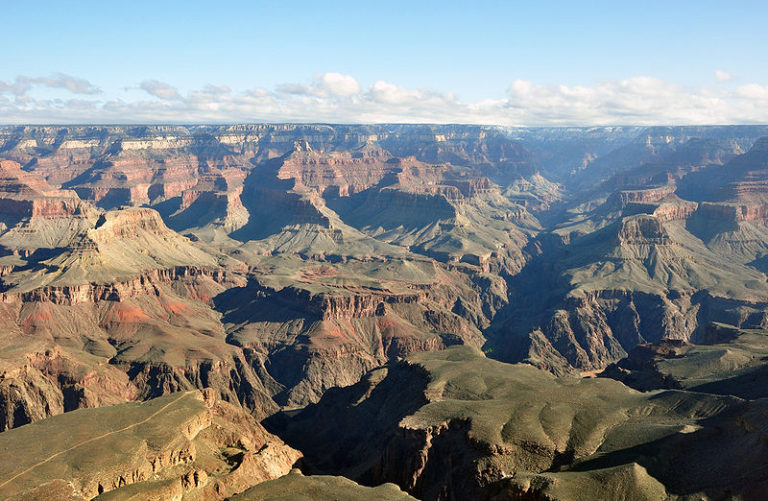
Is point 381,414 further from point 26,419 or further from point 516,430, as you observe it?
point 26,419

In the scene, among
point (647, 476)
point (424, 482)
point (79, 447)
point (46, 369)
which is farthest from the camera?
point (46, 369)

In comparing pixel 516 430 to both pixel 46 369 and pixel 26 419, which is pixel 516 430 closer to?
pixel 26 419

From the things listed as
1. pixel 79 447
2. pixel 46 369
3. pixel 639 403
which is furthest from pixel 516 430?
pixel 46 369

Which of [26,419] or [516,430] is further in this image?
[26,419]

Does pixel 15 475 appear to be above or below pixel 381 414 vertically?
above

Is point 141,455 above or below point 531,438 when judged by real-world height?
below

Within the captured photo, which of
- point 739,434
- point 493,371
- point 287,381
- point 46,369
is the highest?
point 739,434

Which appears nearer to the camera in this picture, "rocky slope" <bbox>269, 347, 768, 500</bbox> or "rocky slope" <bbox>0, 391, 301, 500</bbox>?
"rocky slope" <bbox>269, 347, 768, 500</bbox>

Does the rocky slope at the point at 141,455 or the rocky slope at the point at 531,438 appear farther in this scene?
the rocky slope at the point at 141,455

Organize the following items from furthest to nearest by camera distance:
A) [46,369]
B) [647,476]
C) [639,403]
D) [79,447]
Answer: [46,369]
[639,403]
[79,447]
[647,476]

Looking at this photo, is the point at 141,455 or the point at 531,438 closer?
the point at 141,455
